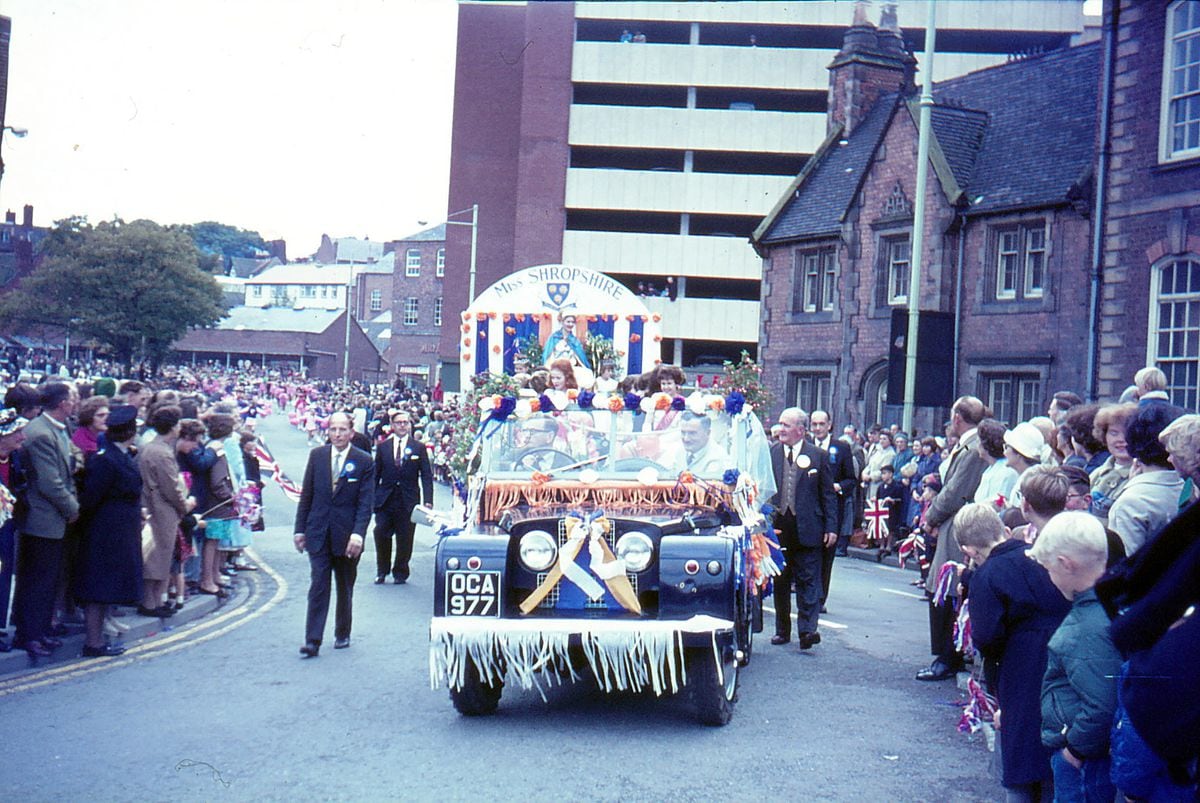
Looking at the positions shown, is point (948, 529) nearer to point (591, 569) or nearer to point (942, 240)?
point (591, 569)

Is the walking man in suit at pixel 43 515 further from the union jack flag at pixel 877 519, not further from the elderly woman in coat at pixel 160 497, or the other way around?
the union jack flag at pixel 877 519

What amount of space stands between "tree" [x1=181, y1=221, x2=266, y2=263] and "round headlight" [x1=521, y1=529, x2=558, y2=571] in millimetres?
101960

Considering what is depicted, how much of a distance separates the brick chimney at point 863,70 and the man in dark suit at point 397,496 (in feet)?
69.8

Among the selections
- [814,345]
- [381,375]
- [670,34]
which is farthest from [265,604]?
[381,375]

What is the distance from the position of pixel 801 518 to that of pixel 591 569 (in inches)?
125

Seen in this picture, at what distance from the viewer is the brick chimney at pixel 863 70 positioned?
32.0 meters

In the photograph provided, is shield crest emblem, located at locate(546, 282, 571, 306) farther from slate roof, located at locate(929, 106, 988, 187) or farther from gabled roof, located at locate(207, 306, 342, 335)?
gabled roof, located at locate(207, 306, 342, 335)

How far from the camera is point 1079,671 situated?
410 cm

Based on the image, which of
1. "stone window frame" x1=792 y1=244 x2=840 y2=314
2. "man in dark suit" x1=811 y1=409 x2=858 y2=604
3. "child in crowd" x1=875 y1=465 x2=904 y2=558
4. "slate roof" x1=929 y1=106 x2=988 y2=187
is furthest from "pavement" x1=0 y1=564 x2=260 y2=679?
"stone window frame" x1=792 y1=244 x2=840 y2=314

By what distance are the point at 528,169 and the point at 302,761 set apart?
43833mm

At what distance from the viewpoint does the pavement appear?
28.9 feet

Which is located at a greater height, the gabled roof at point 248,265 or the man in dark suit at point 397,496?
the gabled roof at point 248,265

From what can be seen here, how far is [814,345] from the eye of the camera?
30.7 meters

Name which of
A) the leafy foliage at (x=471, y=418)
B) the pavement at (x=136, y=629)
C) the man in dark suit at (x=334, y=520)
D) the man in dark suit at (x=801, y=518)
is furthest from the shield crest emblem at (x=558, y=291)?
the man in dark suit at (x=334, y=520)
